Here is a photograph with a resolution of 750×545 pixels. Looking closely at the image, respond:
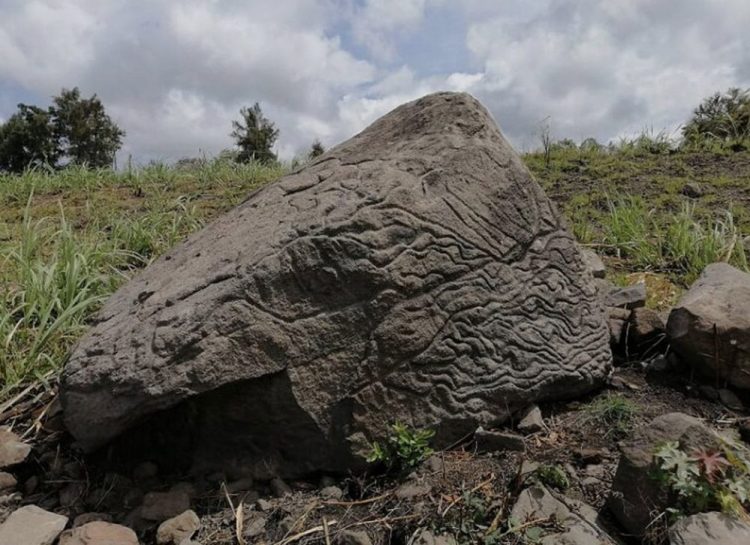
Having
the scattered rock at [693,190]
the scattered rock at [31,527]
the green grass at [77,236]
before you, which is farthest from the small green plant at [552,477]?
the scattered rock at [693,190]

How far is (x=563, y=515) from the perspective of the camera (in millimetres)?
1939

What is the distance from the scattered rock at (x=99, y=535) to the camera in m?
1.95

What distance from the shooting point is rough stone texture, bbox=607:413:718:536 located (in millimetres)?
1849

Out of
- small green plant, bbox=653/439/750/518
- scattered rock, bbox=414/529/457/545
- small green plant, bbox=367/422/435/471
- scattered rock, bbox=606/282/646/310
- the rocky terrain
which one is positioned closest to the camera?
small green plant, bbox=653/439/750/518

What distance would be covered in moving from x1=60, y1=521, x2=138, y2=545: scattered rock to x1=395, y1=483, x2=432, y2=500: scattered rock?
0.81m

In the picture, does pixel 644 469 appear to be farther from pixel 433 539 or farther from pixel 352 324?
pixel 352 324

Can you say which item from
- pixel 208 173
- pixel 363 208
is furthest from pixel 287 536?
pixel 208 173

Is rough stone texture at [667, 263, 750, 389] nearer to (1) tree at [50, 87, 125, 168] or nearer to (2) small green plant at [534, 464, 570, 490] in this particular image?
(2) small green plant at [534, 464, 570, 490]

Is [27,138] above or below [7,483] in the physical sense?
above

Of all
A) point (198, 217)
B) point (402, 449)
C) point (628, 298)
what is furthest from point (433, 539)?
point (198, 217)

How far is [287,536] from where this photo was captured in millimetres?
1992

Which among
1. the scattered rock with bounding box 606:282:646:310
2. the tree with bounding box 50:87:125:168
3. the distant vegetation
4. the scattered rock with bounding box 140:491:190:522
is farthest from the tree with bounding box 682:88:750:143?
the tree with bounding box 50:87:125:168

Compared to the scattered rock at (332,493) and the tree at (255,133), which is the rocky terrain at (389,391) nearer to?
the scattered rock at (332,493)

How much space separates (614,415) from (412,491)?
85 centimetres
